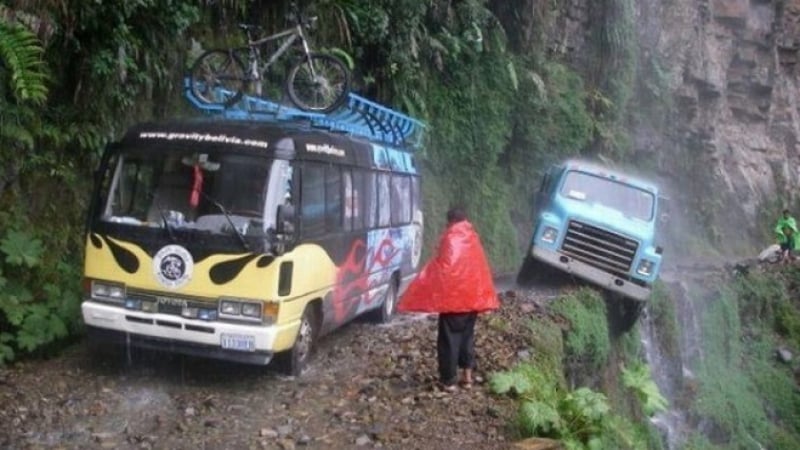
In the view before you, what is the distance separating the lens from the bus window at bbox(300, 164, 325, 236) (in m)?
8.71

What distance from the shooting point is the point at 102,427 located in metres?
7.39

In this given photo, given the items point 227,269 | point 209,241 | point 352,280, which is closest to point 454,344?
point 227,269

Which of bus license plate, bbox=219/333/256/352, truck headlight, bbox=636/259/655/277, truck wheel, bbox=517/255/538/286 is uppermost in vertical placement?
bus license plate, bbox=219/333/256/352

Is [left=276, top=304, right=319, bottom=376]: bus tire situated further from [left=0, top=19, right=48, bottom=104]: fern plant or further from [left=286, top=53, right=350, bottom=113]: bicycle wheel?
[left=0, top=19, right=48, bottom=104]: fern plant

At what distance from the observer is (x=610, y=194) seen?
15.3 m

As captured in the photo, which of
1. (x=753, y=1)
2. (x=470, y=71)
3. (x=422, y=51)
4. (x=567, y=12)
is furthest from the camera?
(x=753, y=1)

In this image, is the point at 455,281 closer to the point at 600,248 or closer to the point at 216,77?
the point at 216,77

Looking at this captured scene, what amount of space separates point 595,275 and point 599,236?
67cm

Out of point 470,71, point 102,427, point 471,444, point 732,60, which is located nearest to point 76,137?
point 102,427

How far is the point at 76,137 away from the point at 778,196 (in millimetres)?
30619

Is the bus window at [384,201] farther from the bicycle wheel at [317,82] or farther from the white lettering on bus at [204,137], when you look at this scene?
the white lettering on bus at [204,137]

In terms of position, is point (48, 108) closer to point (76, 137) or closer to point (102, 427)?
point (76, 137)

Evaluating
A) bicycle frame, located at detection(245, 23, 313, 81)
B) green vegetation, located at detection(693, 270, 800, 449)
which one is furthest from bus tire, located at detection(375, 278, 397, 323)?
green vegetation, located at detection(693, 270, 800, 449)

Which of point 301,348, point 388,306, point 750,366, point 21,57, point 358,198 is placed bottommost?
point 750,366
